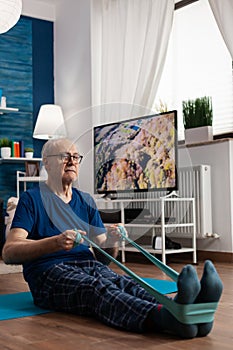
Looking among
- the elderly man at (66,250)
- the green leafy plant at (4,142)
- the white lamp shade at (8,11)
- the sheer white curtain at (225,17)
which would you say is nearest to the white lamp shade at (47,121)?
the green leafy plant at (4,142)

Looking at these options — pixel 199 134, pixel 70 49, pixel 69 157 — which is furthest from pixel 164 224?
pixel 70 49

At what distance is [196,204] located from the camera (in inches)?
173

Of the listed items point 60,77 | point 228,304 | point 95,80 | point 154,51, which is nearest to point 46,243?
point 228,304

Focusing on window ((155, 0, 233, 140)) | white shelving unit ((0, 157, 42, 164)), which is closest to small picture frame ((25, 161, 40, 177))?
white shelving unit ((0, 157, 42, 164))

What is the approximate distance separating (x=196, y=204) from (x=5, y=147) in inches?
82.2

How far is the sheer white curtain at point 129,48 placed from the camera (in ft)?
15.9

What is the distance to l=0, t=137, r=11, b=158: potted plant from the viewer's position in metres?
5.42

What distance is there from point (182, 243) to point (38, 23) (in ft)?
9.53

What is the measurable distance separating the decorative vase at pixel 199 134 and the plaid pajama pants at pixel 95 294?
2.39m

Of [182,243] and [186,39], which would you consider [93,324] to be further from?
[186,39]

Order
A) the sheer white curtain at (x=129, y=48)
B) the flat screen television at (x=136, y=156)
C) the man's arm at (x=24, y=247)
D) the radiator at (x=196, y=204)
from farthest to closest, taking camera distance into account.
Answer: the sheer white curtain at (x=129, y=48) < the radiator at (x=196, y=204) < the flat screen television at (x=136, y=156) < the man's arm at (x=24, y=247)

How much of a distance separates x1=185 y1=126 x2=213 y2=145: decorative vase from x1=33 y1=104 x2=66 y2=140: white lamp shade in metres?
1.41

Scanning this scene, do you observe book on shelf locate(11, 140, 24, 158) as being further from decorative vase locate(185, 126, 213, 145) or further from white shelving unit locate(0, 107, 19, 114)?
decorative vase locate(185, 126, 213, 145)

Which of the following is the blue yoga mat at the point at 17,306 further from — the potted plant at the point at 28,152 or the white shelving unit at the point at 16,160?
the potted plant at the point at 28,152
